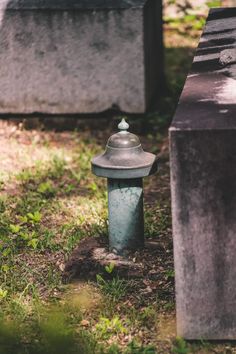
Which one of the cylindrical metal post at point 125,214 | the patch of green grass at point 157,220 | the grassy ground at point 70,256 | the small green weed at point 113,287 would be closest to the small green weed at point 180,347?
the grassy ground at point 70,256

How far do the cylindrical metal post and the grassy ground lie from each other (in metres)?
0.10

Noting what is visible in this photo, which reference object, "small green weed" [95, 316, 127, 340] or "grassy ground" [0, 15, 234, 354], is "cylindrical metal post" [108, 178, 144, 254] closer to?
"grassy ground" [0, 15, 234, 354]

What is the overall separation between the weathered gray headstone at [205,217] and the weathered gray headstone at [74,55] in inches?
103

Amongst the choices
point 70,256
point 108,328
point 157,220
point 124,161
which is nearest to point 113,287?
point 108,328

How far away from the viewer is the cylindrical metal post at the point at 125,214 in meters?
3.94

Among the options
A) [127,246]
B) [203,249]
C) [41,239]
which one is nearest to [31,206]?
[41,239]

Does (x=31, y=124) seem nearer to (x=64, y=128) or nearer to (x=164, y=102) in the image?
(x=64, y=128)

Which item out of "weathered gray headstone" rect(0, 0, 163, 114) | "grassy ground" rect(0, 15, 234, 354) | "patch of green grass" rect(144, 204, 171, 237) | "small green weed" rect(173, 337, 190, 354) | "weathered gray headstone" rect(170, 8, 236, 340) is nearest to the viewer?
"weathered gray headstone" rect(170, 8, 236, 340)

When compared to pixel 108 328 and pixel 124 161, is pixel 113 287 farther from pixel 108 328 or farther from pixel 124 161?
pixel 124 161

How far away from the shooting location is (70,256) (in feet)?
13.7

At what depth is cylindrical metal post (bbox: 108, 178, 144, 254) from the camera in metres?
3.94

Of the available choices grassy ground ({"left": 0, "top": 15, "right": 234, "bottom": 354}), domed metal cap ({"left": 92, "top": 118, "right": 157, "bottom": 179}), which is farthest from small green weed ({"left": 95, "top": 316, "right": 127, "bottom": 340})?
domed metal cap ({"left": 92, "top": 118, "right": 157, "bottom": 179})

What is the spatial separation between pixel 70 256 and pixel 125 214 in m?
0.40

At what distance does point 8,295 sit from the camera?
3844 mm
